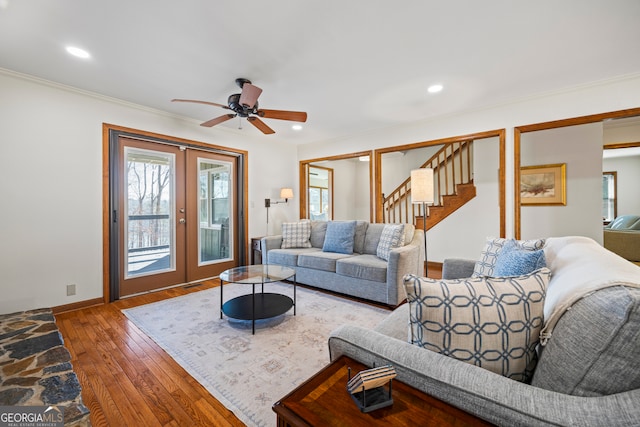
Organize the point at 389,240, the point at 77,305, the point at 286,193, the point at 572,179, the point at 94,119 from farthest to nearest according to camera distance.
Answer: the point at 286,193, the point at 572,179, the point at 389,240, the point at 94,119, the point at 77,305

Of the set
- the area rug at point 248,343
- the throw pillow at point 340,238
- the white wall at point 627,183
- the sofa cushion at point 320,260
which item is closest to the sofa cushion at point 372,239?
the throw pillow at point 340,238

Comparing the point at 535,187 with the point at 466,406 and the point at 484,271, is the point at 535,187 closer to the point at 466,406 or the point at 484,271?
the point at 484,271

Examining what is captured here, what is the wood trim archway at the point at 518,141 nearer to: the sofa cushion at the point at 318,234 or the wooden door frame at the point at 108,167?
the sofa cushion at the point at 318,234

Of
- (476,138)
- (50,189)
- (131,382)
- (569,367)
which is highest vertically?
(476,138)

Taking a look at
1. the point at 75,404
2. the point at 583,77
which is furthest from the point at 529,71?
the point at 75,404

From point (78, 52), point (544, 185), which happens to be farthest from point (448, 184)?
point (78, 52)

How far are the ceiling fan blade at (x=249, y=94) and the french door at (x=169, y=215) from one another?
1893 mm

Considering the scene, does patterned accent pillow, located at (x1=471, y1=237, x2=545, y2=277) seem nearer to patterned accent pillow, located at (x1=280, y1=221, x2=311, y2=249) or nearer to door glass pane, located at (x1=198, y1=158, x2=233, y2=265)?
patterned accent pillow, located at (x1=280, y1=221, x2=311, y2=249)

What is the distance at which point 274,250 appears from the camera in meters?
4.14

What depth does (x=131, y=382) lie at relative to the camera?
1781 millimetres

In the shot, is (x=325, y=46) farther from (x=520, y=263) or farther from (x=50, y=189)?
(x=50, y=189)


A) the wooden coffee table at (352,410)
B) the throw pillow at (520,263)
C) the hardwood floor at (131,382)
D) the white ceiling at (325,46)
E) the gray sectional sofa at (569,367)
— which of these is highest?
the white ceiling at (325,46)

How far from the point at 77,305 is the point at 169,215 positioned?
4.63ft

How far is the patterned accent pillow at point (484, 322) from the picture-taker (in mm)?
842
